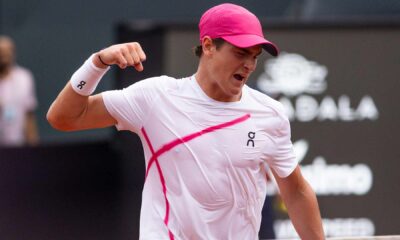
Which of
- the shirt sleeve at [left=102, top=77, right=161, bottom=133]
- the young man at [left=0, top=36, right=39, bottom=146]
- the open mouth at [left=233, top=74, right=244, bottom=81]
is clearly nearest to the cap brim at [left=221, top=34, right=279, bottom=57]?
the open mouth at [left=233, top=74, right=244, bottom=81]

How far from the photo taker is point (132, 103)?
5008 mm

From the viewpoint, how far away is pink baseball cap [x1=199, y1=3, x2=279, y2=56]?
16.1 feet

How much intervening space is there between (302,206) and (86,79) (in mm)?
1093

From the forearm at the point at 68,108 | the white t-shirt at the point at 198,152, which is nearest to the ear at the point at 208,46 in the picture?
the white t-shirt at the point at 198,152

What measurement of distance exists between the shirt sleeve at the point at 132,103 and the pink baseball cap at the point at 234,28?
0.32 m

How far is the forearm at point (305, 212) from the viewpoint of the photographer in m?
5.25

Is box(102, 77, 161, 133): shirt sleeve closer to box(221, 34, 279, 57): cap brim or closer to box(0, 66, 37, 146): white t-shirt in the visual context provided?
box(221, 34, 279, 57): cap brim

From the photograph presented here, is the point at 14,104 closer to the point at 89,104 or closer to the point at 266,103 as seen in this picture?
the point at 89,104

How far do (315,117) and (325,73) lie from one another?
0.33m

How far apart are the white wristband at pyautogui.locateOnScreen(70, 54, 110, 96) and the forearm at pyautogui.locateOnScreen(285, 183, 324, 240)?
1.00 metres

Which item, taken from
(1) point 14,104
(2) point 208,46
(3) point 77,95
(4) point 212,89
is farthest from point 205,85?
(1) point 14,104

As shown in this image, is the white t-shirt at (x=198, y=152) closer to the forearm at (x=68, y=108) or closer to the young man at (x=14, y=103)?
the forearm at (x=68, y=108)

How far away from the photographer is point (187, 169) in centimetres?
495

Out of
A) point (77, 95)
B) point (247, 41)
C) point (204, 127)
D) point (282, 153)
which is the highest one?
point (247, 41)
